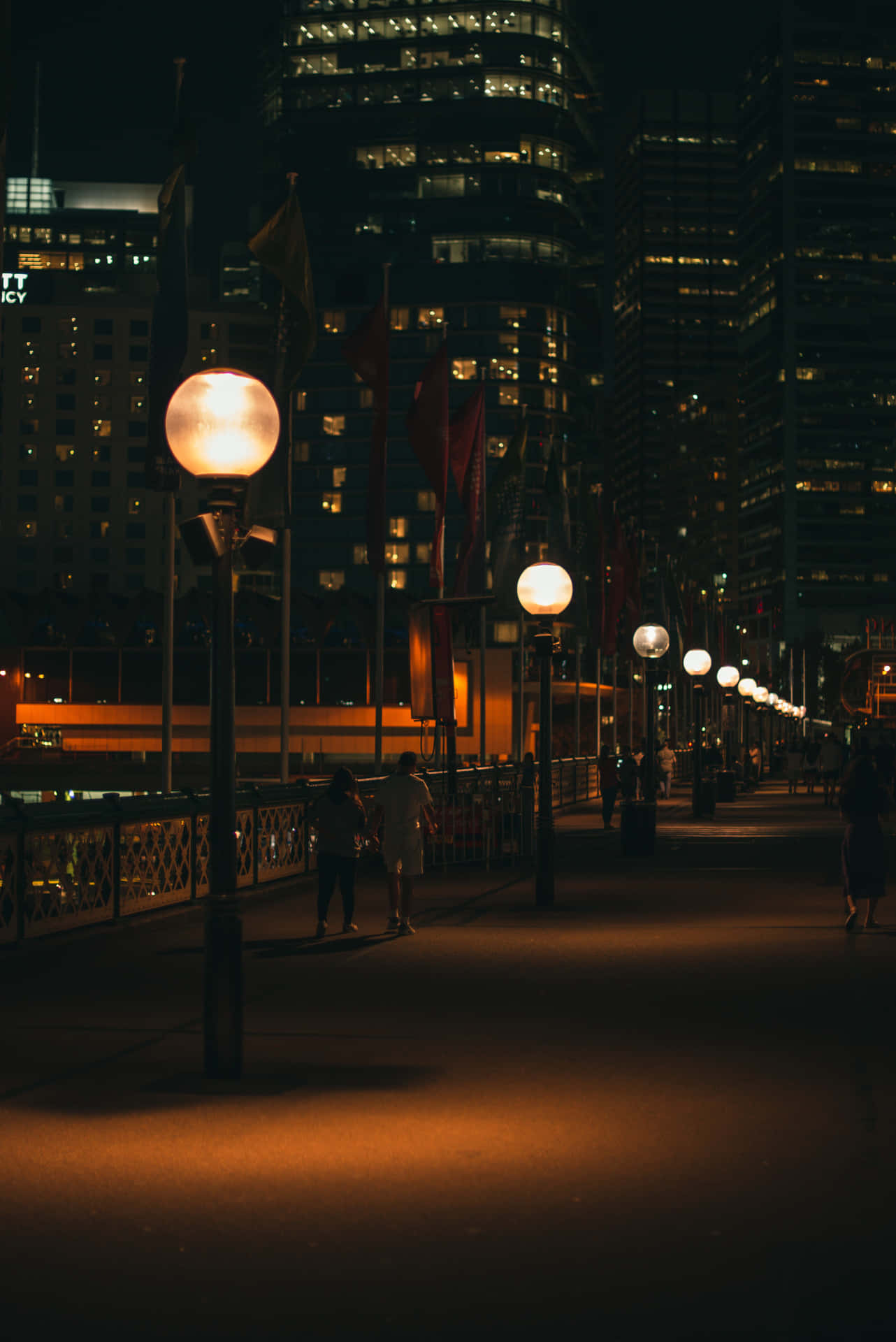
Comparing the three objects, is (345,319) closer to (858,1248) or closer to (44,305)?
(44,305)

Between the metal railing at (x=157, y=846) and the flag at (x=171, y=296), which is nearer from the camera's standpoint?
the metal railing at (x=157, y=846)

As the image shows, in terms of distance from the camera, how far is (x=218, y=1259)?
6137mm

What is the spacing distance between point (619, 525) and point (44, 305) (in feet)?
402

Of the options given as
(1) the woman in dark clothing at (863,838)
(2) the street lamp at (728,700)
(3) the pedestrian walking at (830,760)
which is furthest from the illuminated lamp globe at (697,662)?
(1) the woman in dark clothing at (863,838)

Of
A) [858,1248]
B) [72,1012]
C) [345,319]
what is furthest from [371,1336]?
[345,319]

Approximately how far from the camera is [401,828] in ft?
57.1

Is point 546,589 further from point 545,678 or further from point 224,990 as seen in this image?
point 224,990

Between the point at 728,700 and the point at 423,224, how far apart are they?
3226 inches

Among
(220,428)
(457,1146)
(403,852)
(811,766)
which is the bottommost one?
(457,1146)

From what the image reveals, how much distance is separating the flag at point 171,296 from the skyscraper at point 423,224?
11709 centimetres

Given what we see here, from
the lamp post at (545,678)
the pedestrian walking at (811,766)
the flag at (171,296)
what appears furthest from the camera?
the pedestrian walking at (811,766)

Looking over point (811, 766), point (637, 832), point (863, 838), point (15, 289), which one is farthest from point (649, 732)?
point (15, 289)

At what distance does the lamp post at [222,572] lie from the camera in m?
9.31

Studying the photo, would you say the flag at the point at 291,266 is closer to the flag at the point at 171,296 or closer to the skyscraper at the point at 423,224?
the flag at the point at 171,296
